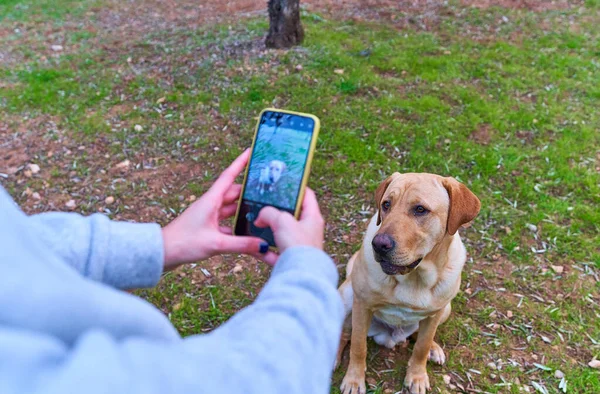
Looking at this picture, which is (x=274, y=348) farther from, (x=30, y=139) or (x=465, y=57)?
(x=465, y=57)

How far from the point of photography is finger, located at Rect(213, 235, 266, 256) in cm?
176

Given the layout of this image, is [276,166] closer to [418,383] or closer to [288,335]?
[288,335]

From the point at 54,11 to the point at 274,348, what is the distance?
454 inches

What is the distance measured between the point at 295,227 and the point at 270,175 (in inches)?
20.0

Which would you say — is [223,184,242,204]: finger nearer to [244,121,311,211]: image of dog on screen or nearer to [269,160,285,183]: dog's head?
[244,121,311,211]: image of dog on screen

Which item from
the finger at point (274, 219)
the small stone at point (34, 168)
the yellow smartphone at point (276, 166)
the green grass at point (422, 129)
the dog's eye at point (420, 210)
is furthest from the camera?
the small stone at point (34, 168)

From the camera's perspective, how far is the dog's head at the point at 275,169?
191 centimetres

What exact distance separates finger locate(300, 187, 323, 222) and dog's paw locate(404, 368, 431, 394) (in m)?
2.02

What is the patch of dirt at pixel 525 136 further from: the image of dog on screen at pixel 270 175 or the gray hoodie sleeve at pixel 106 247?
the gray hoodie sleeve at pixel 106 247

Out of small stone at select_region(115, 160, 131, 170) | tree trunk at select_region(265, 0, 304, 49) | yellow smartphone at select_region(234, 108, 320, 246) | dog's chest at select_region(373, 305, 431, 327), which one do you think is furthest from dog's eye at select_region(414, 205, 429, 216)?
tree trunk at select_region(265, 0, 304, 49)

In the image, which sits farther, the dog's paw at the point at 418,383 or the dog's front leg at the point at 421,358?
the dog's paw at the point at 418,383

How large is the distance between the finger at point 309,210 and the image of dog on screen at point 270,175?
0.56 ft

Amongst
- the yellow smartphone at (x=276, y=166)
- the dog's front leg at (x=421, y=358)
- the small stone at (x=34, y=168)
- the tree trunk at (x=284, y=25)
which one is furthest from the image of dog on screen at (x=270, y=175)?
the tree trunk at (x=284, y=25)

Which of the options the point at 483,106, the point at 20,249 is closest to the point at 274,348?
the point at 20,249
